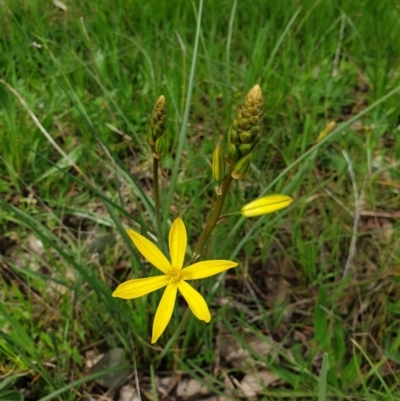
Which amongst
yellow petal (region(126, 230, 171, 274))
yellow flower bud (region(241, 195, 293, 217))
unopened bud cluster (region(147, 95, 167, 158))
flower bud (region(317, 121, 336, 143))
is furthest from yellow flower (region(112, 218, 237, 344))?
flower bud (region(317, 121, 336, 143))

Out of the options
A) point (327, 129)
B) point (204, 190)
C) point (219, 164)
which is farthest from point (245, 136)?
point (204, 190)

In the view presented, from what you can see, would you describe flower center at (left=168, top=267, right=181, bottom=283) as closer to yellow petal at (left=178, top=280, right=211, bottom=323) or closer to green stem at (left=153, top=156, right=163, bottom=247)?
yellow petal at (left=178, top=280, right=211, bottom=323)

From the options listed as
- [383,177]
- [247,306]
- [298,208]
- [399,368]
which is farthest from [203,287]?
[383,177]

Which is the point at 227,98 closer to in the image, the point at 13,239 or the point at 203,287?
the point at 203,287

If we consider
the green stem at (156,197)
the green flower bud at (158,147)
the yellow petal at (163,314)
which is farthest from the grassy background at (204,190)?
the yellow petal at (163,314)

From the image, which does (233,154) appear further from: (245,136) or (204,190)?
(204,190)

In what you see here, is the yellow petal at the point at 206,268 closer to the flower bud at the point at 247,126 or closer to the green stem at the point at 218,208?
the green stem at the point at 218,208
